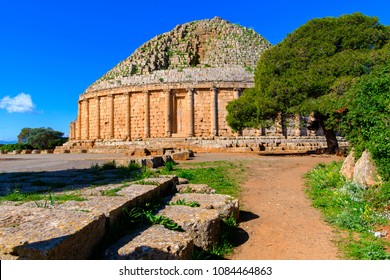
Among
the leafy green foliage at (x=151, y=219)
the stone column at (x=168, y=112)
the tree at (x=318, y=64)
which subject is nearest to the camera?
the leafy green foliage at (x=151, y=219)

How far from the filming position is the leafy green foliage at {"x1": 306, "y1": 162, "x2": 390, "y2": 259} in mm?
4048

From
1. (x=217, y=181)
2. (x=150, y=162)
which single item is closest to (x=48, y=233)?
(x=217, y=181)

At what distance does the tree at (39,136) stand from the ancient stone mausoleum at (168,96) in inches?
1192

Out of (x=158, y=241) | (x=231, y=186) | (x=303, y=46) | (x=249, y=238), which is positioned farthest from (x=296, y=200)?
(x=303, y=46)

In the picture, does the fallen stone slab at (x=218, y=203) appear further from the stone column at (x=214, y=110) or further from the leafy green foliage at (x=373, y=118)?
the stone column at (x=214, y=110)

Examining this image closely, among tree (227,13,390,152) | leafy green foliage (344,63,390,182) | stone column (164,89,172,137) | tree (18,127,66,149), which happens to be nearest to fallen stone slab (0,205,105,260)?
leafy green foliage (344,63,390,182)

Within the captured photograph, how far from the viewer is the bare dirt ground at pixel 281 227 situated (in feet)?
13.5

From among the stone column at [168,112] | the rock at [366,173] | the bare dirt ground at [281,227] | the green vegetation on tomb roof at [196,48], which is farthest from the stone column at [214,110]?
the rock at [366,173]

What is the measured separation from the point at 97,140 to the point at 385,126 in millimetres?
30948

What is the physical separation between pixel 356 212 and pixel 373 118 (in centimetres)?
219

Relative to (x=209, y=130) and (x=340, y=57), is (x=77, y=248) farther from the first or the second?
(x=209, y=130)

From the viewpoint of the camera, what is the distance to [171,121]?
106ft

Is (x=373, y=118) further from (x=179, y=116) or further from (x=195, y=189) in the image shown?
(x=179, y=116)

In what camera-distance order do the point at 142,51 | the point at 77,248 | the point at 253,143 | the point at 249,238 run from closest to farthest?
the point at 77,248, the point at 249,238, the point at 253,143, the point at 142,51
